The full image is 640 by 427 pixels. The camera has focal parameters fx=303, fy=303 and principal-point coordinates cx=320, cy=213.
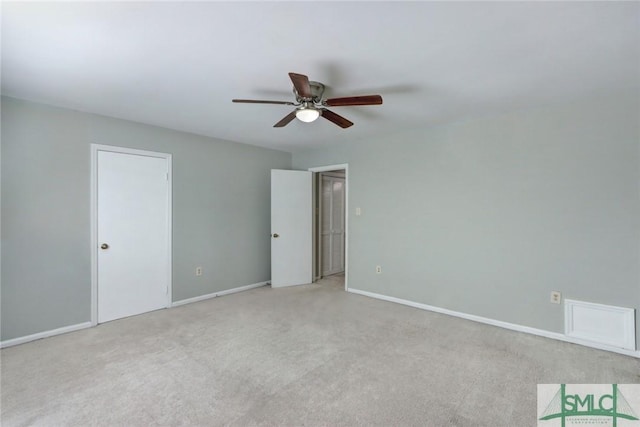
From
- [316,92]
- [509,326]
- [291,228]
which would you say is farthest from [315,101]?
[509,326]

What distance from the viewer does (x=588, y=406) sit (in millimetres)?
1957

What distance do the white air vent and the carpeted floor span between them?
0.44ft

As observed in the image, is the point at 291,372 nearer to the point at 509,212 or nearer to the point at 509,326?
the point at 509,326

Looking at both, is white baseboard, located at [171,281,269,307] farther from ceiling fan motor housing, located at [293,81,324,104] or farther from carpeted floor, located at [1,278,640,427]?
ceiling fan motor housing, located at [293,81,324,104]

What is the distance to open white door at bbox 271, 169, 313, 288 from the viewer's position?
493cm

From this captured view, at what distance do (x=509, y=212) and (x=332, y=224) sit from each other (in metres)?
3.17

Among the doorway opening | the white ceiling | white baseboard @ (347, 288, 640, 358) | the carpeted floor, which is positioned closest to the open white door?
the doorway opening

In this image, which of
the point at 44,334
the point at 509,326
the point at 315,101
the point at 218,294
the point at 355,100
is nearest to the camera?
the point at 355,100

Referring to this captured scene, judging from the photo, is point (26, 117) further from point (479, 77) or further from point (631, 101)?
point (631, 101)

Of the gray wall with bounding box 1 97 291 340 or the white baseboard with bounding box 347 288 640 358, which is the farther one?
the gray wall with bounding box 1 97 291 340

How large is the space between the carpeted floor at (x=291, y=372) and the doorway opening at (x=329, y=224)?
203cm

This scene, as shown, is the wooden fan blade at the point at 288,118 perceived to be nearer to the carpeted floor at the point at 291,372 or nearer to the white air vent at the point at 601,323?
the carpeted floor at the point at 291,372

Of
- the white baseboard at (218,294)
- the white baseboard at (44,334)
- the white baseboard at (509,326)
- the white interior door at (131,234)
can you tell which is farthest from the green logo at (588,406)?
the white baseboard at (44,334)

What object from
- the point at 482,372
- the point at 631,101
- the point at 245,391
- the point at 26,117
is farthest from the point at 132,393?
the point at 631,101
